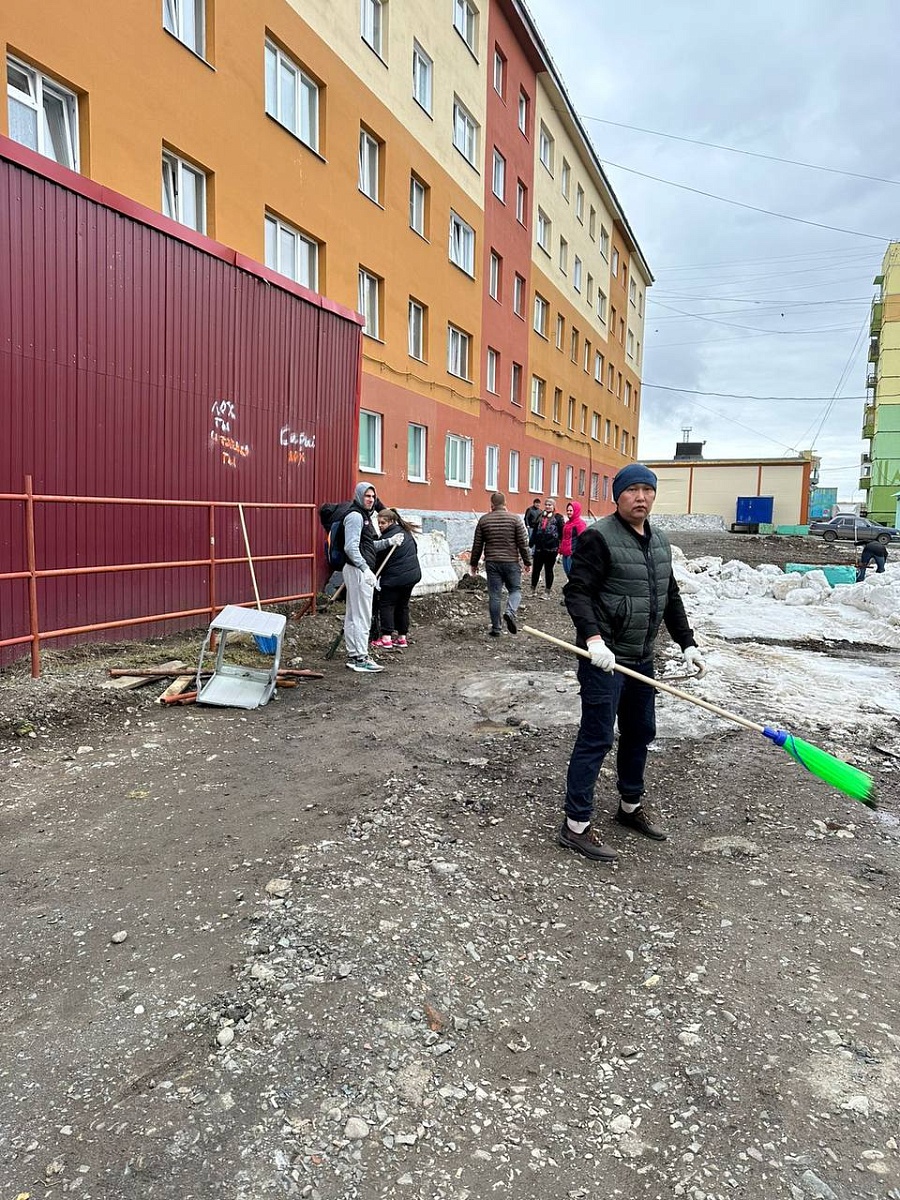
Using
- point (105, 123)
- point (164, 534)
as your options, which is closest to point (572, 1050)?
point (164, 534)

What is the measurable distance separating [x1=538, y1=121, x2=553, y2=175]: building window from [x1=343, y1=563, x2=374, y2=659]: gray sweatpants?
859 inches

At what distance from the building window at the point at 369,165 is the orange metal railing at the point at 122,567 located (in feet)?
27.0

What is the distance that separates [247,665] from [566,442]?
2303 cm

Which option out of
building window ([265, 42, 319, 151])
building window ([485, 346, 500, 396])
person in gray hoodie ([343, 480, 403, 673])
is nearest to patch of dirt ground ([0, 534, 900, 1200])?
person in gray hoodie ([343, 480, 403, 673])

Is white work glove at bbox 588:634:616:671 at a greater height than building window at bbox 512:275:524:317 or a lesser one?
lesser

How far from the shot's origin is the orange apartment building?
28.7 ft

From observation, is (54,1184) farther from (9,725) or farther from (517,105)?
(517,105)

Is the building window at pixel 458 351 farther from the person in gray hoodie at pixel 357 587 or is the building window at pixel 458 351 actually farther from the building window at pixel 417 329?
the person in gray hoodie at pixel 357 587

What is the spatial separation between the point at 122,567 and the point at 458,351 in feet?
46.2

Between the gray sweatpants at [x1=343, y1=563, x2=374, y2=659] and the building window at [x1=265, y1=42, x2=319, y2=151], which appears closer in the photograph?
the gray sweatpants at [x1=343, y1=563, x2=374, y2=659]

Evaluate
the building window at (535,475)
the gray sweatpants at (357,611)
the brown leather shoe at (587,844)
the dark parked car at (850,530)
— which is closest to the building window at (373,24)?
the gray sweatpants at (357,611)

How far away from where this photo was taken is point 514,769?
4887 mm

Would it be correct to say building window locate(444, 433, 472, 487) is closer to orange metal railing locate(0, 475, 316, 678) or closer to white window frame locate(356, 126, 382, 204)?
white window frame locate(356, 126, 382, 204)

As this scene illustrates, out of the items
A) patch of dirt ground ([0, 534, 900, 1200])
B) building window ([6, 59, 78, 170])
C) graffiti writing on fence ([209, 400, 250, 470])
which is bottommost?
patch of dirt ground ([0, 534, 900, 1200])
